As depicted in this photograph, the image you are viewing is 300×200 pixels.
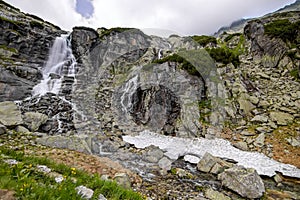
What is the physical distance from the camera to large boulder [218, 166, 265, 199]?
25.0 feet

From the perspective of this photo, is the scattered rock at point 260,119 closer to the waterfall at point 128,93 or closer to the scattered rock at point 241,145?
the scattered rock at point 241,145

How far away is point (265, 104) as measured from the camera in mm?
15164

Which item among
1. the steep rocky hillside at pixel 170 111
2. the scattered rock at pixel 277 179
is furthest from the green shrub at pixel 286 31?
the scattered rock at pixel 277 179

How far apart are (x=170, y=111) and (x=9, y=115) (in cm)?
1049

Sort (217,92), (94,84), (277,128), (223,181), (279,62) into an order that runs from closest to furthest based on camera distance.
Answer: (223,181), (277,128), (217,92), (279,62), (94,84)

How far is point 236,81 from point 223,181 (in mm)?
11125

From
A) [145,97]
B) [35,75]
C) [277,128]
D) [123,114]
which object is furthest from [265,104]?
[35,75]

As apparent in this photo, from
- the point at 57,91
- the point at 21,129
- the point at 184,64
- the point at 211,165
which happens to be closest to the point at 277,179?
the point at 211,165

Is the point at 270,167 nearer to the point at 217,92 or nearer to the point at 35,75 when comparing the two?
the point at 217,92

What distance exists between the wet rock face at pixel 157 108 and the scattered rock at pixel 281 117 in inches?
251

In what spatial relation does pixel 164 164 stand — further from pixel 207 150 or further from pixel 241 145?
pixel 241 145

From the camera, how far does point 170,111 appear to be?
633 inches

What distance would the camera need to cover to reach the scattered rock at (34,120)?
12316 mm

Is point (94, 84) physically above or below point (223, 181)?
above
